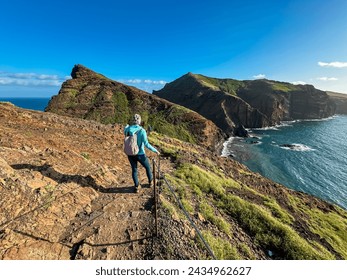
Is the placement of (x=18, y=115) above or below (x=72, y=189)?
above

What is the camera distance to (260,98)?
6398 inches

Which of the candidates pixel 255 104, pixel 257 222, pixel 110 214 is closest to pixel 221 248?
pixel 257 222

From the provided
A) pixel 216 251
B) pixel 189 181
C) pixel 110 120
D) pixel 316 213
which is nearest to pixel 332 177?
pixel 316 213

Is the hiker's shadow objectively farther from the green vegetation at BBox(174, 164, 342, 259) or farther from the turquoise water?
the turquoise water

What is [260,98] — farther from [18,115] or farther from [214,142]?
[18,115]

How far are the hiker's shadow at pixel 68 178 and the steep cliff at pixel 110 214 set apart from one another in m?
0.04

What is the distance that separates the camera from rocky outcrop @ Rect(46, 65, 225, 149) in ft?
259

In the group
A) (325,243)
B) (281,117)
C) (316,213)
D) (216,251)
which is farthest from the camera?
(281,117)

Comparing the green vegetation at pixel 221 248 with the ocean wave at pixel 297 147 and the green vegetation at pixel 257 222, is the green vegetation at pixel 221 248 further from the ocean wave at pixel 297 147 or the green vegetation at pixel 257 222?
the ocean wave at pixel 297 147

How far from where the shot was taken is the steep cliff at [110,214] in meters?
5.77

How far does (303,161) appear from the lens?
61.1 metres

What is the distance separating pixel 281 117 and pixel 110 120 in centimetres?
13267

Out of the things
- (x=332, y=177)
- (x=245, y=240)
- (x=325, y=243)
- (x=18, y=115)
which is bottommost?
(x=332, y=177)

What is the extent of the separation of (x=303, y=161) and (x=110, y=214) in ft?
225
